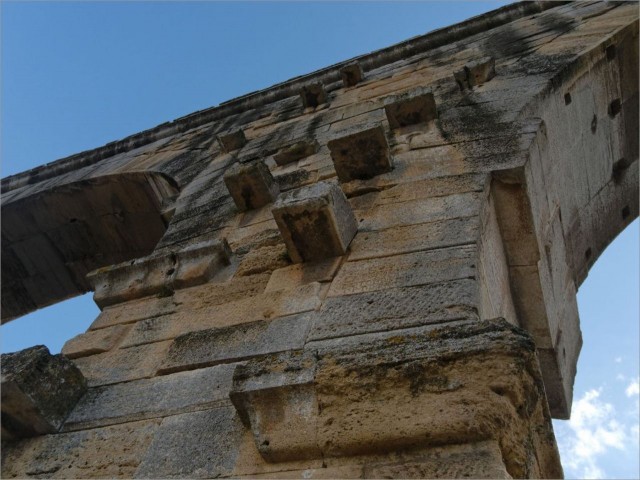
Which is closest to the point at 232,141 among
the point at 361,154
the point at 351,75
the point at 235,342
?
the point at 351,75

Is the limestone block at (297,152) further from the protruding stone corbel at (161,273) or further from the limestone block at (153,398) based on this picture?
the limestone block at (153,398)

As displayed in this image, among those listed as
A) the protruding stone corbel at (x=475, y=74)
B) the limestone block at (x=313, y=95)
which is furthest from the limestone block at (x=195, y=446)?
the limestone block at (x=313, y=95)

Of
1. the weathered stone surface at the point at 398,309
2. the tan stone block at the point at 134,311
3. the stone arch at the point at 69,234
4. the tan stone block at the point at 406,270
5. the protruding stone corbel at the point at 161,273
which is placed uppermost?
the protruding stone corbel at the point at 161,273

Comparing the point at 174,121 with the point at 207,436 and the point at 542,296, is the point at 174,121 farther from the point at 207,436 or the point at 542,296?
the point at 207,436

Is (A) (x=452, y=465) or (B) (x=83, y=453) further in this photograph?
(B) (x=83, y=453)

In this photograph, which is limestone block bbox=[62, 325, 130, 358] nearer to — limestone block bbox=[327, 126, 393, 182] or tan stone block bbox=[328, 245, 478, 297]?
tan stone block bbox=[328, 245, 478, 297]

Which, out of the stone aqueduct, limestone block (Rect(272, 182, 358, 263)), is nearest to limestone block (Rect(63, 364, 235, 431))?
the stone aqueduct

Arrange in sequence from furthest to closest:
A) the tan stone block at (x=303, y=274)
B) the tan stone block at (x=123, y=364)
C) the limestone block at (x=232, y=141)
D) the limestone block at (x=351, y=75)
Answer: the limestone block at (x=351, y=75) → the limestone block at (x=232, y=141) → the tan stone block at (x=303, y=274) → the tan stone block at (x=123, y=364)

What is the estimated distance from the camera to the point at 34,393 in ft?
6.77

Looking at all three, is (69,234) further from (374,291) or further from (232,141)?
(374,291)

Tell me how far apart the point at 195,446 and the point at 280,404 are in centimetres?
34

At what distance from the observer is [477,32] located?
21.5 ft

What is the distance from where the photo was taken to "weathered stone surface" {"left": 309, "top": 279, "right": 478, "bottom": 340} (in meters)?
1.97

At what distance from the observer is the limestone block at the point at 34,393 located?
→ 6.66ft
